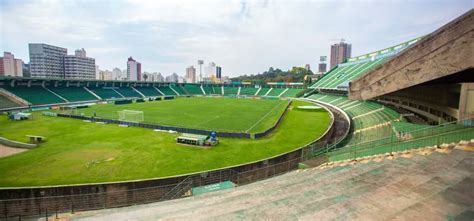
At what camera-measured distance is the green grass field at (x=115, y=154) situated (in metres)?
16.4

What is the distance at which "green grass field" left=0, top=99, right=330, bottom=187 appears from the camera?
16.4m

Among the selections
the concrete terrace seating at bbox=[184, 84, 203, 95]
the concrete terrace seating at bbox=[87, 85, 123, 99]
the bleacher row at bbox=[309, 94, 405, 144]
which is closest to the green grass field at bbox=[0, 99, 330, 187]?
the bleacher row at bbox=[309, 94, 405, 144]

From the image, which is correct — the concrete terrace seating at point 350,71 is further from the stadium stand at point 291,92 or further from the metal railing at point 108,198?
the metal railing at point 108,198

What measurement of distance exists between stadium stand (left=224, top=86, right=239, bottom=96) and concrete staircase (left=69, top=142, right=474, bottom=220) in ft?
299

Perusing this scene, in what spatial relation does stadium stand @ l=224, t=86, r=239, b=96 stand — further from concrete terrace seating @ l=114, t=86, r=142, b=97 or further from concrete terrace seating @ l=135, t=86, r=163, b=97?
concrete terrace seating @ l=114, t=86, r=142, b=97

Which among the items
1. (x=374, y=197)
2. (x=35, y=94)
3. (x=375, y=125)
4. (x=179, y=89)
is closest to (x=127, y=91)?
(x=179, y=89)

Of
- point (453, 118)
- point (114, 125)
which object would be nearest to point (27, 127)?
point (114, 125)

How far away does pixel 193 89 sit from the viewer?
103125mm

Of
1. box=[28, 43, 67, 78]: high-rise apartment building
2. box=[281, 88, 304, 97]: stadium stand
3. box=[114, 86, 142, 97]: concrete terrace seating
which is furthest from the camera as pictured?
box=[28, 43, 67, 78]: high-rise apartment building

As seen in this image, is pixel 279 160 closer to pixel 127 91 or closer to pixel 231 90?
pixel 127 91

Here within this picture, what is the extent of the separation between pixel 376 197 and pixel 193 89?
99.6 metres

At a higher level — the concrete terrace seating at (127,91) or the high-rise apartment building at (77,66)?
the high-rise apartment building at (77,66)

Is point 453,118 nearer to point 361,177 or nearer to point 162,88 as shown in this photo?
point 361,177

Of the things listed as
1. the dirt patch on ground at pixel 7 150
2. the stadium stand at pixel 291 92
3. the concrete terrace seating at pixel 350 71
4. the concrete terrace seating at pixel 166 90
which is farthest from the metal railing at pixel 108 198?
the concrete terrace seating at pixel 166 90
